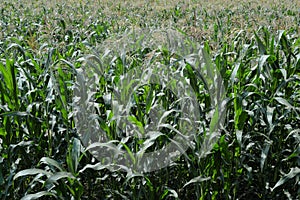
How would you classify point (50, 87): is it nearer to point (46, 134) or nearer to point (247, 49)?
point (46, 134)

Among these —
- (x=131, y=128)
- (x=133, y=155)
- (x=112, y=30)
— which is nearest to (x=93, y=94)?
(x=131, y=128)

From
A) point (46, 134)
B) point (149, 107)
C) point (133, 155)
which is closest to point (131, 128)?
point (149, 107)

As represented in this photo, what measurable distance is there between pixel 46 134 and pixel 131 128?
0.59 m

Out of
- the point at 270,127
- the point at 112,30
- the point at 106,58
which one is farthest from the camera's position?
the point at 112,30

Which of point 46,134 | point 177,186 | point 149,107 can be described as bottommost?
point 177,186

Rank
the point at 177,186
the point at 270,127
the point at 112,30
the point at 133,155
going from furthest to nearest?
the point at 112,30 < the point at 177,186 < the point at 270,127 < the point at 133,155

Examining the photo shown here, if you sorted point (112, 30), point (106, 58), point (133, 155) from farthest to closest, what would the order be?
point (112, 30) → point (106, 58) → point (133, 155)

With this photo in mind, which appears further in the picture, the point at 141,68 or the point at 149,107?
the point at 141,68

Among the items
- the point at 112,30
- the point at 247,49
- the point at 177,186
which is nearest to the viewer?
the point at 177,186

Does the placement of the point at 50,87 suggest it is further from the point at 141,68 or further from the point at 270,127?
the point at 270,127

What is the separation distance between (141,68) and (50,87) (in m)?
0.78

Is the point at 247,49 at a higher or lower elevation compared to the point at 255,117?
higher

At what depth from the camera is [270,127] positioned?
8.05ft

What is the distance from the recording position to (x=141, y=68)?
130 inches
